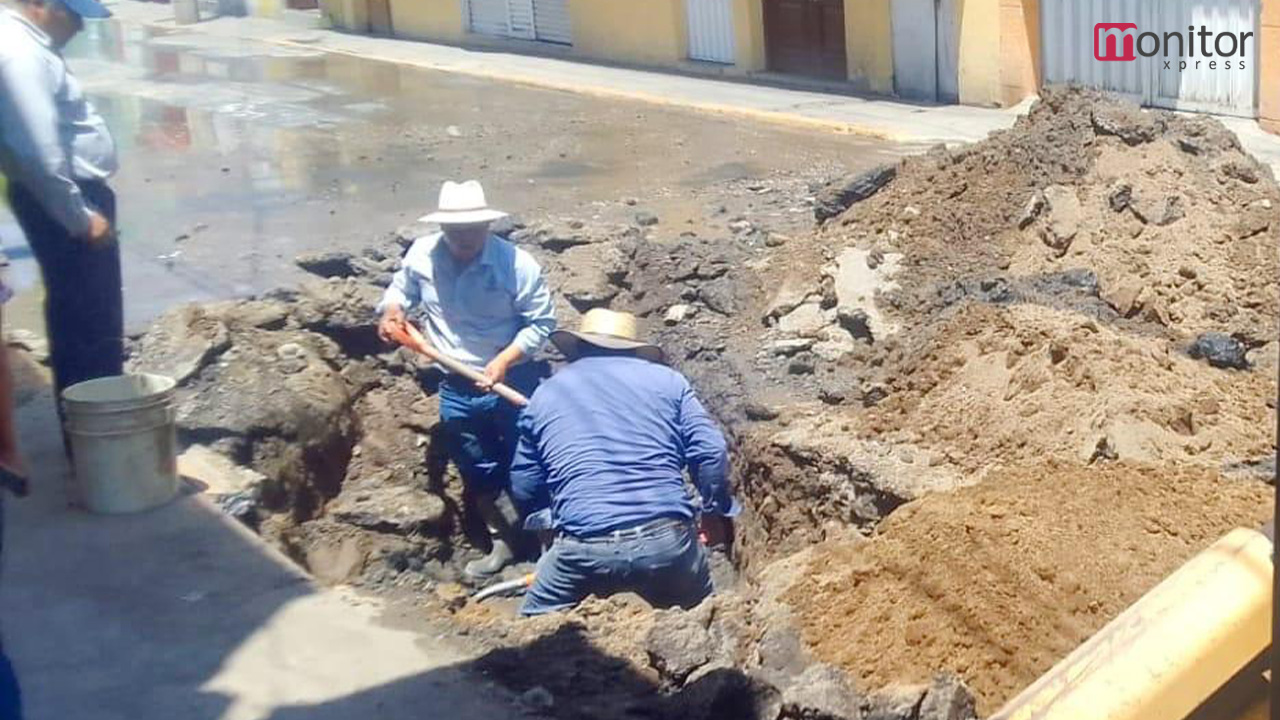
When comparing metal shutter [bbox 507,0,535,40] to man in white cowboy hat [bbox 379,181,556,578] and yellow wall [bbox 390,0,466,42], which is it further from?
man in white cowboy hat [bbox 379,181,556,578]

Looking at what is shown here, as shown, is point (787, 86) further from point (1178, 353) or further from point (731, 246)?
point (1178, 353)

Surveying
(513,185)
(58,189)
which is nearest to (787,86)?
(513,185)

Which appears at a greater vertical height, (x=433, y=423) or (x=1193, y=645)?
(x=1193, y=645)

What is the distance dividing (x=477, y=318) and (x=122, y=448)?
1985 mm

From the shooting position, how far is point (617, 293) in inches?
360

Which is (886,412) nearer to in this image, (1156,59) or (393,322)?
(393,322)

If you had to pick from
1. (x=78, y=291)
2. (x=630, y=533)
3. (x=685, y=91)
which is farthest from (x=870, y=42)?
(x=78, y=291)

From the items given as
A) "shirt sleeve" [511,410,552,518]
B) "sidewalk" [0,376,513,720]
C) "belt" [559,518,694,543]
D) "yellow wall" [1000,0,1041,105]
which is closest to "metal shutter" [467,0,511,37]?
"yellow wall" [1000,0,1041,105]

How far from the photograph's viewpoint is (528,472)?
6531 millimetres

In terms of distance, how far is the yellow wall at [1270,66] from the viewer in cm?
1328

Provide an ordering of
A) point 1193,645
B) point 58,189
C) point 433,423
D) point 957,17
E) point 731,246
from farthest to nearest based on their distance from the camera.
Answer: point 957,17 → point 731,246 → point 433,423 → point 58,189 → point 1193,645

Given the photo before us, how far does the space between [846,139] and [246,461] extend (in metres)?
9.25

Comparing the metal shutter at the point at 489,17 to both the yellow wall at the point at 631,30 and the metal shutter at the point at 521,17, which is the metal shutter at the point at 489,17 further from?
the yellow wall at the point at 631,30

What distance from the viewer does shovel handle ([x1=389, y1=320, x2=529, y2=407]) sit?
7.10 meters
